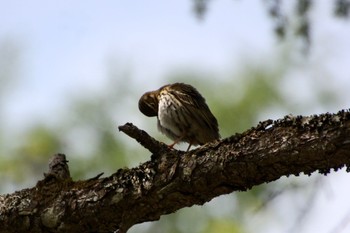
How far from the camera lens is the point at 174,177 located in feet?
13.4

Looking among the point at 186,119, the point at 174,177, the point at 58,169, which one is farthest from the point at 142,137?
the point at 186,119

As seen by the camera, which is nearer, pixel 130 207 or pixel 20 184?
pixel 130 207

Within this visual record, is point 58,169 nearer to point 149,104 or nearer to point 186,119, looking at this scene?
point 186,119

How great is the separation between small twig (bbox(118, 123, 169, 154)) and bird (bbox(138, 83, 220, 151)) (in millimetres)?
2522

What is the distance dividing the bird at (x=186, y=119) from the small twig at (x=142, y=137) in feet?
8.27

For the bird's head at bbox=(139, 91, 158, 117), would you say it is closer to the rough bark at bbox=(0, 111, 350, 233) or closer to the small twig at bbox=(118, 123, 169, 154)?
the rough bark at bbox=(0, 111, 350, 233)

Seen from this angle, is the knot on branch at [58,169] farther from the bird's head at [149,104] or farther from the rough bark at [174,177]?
the bird's head at [149,104]

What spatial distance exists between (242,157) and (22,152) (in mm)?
6127

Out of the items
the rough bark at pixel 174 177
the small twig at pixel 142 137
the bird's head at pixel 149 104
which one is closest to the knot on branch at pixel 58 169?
the rough bark at pixel 174 177

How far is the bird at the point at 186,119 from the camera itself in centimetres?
693

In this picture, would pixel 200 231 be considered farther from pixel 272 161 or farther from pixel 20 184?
pixel 272 161

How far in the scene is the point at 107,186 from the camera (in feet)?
14.1

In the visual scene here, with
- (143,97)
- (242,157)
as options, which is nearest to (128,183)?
(242,157)

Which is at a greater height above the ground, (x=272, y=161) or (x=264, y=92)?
(x=264, y=92)
